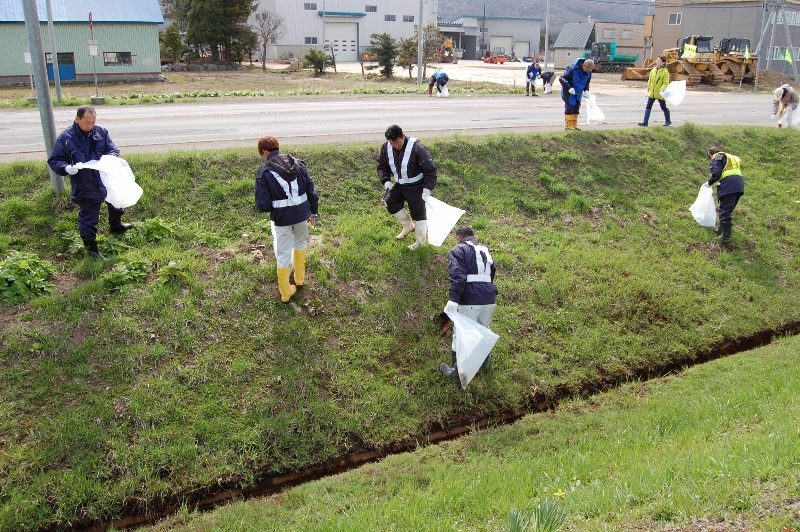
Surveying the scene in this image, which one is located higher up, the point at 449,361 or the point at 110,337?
the point at 110,337

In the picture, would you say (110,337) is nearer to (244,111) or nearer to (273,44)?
(244,111)

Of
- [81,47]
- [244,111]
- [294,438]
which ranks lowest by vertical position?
[294,438]

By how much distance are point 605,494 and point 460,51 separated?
299ft

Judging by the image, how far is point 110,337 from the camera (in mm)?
7324

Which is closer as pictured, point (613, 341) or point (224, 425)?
point (224, 425)

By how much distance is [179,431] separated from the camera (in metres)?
6.61

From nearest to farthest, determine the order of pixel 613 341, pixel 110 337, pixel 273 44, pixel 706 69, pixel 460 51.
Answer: pixel 110 337
pixel 613 341
pixel 706 69
pixel 273 44
pixel 460 51

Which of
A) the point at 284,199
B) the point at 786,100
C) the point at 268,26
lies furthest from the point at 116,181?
the point at 268,26

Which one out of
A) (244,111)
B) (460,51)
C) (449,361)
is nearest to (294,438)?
(449,361)

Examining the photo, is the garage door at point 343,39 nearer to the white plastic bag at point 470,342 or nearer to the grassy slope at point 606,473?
the white plastic bag at point 470,342

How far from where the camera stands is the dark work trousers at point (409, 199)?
8977 millimetres

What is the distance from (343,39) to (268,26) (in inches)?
488

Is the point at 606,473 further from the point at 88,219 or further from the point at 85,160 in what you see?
the point at 85,160

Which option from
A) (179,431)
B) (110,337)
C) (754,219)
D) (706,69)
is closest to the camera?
(179,431)
